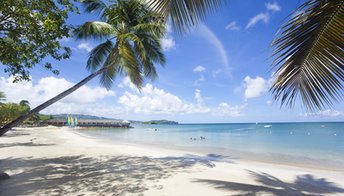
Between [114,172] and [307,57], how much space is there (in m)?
6.49

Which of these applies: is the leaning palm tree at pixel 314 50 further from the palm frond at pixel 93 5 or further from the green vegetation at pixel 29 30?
the palm frond at pixel 93 5

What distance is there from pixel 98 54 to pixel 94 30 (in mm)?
1712

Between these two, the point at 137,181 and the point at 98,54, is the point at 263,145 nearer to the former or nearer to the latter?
the point at 98,54

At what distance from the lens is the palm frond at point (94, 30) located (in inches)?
392

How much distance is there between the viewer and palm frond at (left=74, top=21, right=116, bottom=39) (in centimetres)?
995

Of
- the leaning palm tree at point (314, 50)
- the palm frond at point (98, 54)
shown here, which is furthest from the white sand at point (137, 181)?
the palm frond at point (98, 54)

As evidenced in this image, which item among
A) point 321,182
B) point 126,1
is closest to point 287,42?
point 321,182

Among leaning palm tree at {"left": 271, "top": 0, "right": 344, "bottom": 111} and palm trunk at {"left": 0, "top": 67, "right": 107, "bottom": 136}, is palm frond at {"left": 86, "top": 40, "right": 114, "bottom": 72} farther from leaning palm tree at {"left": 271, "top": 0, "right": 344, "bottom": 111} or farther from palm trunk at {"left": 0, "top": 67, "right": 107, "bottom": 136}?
leaning palm tree at {"left": 271, "top": 0, "right": 344, "bottom": 111}

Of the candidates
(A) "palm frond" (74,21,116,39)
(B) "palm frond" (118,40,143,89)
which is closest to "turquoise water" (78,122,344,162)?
(B) "palm frond" (118,40,143,89)

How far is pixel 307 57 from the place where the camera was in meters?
2.49

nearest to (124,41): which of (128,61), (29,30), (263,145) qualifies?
(128,61)

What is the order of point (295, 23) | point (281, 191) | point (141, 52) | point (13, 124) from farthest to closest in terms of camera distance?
point (141, 52)
point (281, 191)
point (13, 124)
point (295, 23)

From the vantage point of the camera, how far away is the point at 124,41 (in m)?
10.3

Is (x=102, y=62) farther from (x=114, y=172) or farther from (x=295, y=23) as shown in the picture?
(x=295, y=23)
